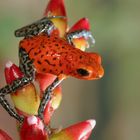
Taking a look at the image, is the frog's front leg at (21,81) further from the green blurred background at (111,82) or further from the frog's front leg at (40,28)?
the green blurred background at (111,82)

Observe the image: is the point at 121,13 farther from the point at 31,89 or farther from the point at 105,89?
the point at 31,89

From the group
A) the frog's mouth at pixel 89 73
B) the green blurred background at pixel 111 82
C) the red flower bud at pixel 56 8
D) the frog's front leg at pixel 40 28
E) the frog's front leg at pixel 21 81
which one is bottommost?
the green blurred background at pixel 111 82

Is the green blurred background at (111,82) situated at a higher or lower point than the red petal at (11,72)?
lower

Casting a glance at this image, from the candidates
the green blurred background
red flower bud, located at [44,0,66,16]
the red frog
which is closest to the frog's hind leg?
the red frog

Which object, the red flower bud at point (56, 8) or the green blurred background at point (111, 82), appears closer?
the red flower bud at point (56, 8)

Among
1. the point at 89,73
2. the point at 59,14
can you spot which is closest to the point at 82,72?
the point at 89,73

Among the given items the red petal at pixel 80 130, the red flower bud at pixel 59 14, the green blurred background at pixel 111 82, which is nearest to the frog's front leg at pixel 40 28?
the red flower bud at pixel 59 14

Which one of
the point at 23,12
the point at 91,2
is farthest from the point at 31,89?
the point at 91,2
